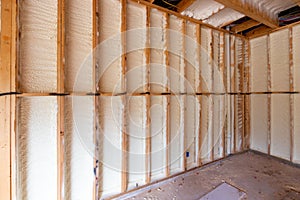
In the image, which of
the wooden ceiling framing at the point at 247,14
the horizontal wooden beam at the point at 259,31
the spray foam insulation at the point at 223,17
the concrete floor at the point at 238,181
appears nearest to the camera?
the concrete floor at the point at 238,181

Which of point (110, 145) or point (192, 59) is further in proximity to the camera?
point (192, 59)

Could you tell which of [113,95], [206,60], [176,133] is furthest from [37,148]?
[206,60]

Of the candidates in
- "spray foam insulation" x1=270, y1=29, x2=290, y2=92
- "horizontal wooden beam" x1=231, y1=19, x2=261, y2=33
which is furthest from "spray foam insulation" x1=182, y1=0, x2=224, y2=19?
"spray foam insulation" x1=270, y1=29, x2=290, y2=92

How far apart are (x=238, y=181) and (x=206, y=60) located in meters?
2.13

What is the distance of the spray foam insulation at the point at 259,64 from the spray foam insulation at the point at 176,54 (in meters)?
2.09

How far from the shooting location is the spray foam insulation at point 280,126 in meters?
2.98

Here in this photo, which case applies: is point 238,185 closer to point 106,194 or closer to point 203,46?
point 106,194

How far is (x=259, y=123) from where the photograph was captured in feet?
11.3

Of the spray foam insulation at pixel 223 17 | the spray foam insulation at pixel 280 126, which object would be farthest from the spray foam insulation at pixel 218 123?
the spray foam insulation at pixel 223 17

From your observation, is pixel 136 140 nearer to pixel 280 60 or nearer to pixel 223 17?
pixel 223 17

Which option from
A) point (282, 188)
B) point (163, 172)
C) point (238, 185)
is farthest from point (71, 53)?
point (282, 188)

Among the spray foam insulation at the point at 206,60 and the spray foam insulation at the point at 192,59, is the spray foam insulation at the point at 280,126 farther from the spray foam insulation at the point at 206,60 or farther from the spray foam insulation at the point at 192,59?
the spray foam insulation at the point at 192,59

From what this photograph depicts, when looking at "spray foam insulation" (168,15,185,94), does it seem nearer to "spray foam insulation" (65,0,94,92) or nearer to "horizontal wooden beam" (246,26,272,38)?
"spray foam insulation" (65,0,94,92)

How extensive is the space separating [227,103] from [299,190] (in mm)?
1705
